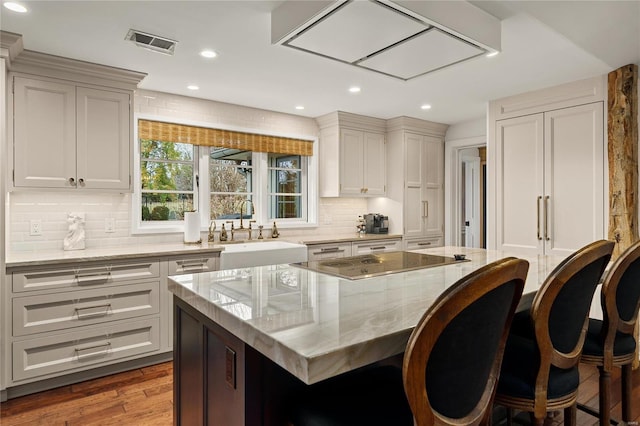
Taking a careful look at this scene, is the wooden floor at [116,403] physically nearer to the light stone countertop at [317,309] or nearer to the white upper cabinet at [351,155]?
the light stone countertop at [317,309]

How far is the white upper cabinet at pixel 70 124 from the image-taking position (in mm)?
2807

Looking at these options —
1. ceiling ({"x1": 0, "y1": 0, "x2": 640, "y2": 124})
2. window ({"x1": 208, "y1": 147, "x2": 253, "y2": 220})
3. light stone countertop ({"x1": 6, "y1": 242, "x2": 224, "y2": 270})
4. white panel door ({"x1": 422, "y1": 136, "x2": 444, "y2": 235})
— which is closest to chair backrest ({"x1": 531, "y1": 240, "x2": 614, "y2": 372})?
ceiling ({"x1": 0, "y1": 0, "x2": 640, "y2": 124})

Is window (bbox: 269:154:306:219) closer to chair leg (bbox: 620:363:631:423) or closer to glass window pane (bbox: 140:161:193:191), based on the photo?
glass window pane (bbox: 140:161:193:191)

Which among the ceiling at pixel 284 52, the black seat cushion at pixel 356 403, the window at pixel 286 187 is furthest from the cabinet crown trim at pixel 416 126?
the black seat cushion at pixel 356 403

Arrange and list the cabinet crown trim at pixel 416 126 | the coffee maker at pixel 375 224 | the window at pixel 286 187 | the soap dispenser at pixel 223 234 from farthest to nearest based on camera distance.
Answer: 1. the coffee maker at pixel 375 224
2. the cabinet crown trim at pixel 416 126
3. the window at pixel 286 187
4. the soap dispenser at pixel 223 234

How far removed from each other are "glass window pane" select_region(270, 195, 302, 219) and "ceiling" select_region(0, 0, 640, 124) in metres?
1.12

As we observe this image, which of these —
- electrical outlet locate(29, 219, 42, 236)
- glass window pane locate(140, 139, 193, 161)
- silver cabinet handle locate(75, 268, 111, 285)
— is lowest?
silver cabinet handle locate(75, 268, 111, 285)

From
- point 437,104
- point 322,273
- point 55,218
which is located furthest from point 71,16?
point 437,104

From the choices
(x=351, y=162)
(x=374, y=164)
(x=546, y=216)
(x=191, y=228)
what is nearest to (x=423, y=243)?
(x=374, y=164)

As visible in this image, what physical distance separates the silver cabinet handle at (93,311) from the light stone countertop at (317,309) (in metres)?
1.56

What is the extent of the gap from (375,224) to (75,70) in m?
3.57

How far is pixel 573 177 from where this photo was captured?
347 cm

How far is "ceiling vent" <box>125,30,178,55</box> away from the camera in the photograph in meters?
2.47

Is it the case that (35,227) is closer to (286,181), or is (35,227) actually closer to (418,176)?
(286,181)
